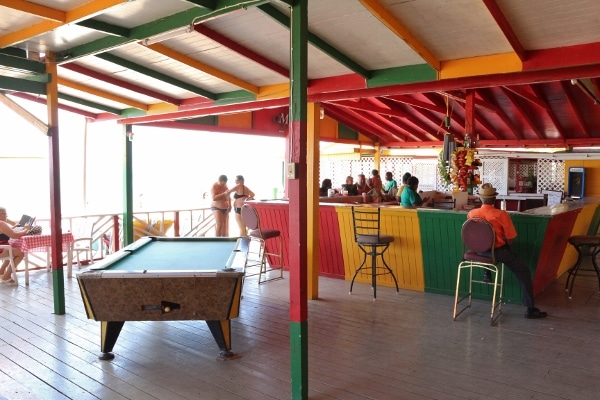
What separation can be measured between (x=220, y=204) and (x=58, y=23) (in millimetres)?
6088

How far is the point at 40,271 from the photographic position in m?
7.47

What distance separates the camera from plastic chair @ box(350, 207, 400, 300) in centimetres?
576

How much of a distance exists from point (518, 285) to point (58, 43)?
5.60 metres

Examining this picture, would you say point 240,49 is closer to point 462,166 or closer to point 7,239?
point 462,166

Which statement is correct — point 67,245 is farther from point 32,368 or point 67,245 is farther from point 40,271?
point 32,368

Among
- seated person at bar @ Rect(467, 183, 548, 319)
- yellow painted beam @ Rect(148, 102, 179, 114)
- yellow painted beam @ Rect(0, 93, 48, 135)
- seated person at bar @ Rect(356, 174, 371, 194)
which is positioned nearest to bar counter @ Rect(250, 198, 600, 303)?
seated person at bar @ Rect(467, 183, 548, 319)

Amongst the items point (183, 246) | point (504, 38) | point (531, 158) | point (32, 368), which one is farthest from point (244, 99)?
point (531, 158)

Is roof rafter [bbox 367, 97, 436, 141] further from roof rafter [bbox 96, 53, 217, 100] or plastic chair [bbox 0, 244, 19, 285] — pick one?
plastic chair [bbox 0, 244, 19, 285]

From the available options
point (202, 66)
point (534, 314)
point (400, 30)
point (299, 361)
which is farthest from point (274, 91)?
point (534, 314)

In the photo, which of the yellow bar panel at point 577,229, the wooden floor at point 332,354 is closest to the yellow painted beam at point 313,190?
the wooden floor at point 332,354

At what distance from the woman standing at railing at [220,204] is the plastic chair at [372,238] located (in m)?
4.00

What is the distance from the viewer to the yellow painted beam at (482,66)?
4184 mm

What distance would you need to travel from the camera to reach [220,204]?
32.2ft

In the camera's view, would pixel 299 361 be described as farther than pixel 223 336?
No
